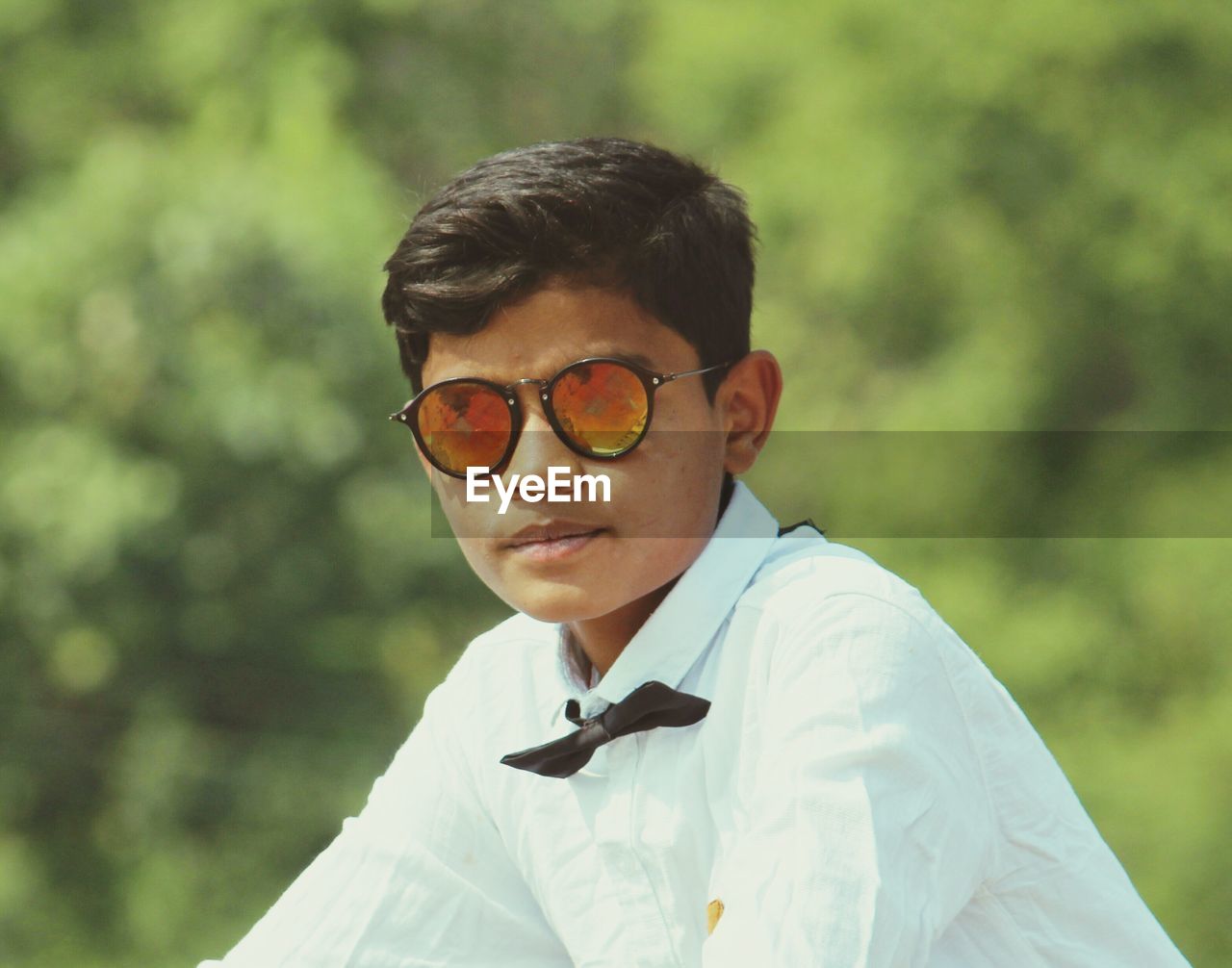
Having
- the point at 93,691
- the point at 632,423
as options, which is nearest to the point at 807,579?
the point at 632,423

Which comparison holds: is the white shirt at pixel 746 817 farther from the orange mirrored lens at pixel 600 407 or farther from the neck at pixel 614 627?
the orange mirrored lens at pixel 600 407

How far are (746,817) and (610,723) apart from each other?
0.15 m

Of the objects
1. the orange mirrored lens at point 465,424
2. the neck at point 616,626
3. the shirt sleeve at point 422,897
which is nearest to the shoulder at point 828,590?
the neck at point 616,626

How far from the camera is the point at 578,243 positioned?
125cm

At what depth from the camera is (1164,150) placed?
486 centimetres

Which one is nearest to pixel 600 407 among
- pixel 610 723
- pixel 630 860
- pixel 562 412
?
pixel 562 412

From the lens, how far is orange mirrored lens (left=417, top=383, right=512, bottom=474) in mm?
1212

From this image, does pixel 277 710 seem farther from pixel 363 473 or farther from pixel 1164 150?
pixel 1164 150

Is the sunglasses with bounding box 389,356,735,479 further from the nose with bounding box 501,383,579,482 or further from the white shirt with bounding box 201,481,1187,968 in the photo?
the white shirt with bounding box 201,481,1187,968

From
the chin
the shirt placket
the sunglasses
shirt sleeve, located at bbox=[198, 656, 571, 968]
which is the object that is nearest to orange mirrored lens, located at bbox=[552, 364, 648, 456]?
the sunglasses

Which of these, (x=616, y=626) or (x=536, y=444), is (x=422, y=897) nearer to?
(x=616, y=626)

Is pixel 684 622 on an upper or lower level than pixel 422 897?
upper

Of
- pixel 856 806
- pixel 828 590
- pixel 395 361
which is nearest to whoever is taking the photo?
pixel 856 806

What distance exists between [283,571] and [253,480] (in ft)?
1.34
